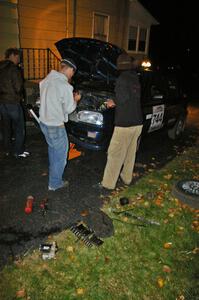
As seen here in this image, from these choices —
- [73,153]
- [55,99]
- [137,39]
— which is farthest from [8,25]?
[137,39]

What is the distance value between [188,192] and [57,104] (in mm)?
2533

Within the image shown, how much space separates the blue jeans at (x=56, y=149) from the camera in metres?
4.02

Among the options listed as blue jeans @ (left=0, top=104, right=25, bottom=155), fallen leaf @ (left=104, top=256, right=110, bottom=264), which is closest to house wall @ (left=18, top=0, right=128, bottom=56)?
blue jeans @ (left=0, top=104, right=25, bottom=155)

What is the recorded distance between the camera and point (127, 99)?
13.2ft

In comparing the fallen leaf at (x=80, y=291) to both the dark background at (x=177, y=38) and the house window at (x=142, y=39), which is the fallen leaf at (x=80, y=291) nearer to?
the house window at (x=142, y=39)

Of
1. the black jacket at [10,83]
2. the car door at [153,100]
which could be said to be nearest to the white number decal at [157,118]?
the car door at [153,100]

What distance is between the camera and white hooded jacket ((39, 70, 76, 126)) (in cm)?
370

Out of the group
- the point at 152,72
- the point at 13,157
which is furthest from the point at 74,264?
the point at 152,72

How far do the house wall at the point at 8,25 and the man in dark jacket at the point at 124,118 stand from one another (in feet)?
19.1

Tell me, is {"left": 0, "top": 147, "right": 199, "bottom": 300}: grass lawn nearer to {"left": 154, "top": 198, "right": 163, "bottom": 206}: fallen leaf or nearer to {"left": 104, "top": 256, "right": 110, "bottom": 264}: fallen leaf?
{"left": 104, "top": 256, "right": 110, "bottom": 264}: fallen leaf

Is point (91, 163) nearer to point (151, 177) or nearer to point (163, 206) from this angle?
point (151, 177)

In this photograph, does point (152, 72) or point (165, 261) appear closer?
point (165, 261)

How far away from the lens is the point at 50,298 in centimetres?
261

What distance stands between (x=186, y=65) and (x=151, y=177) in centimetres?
2856
